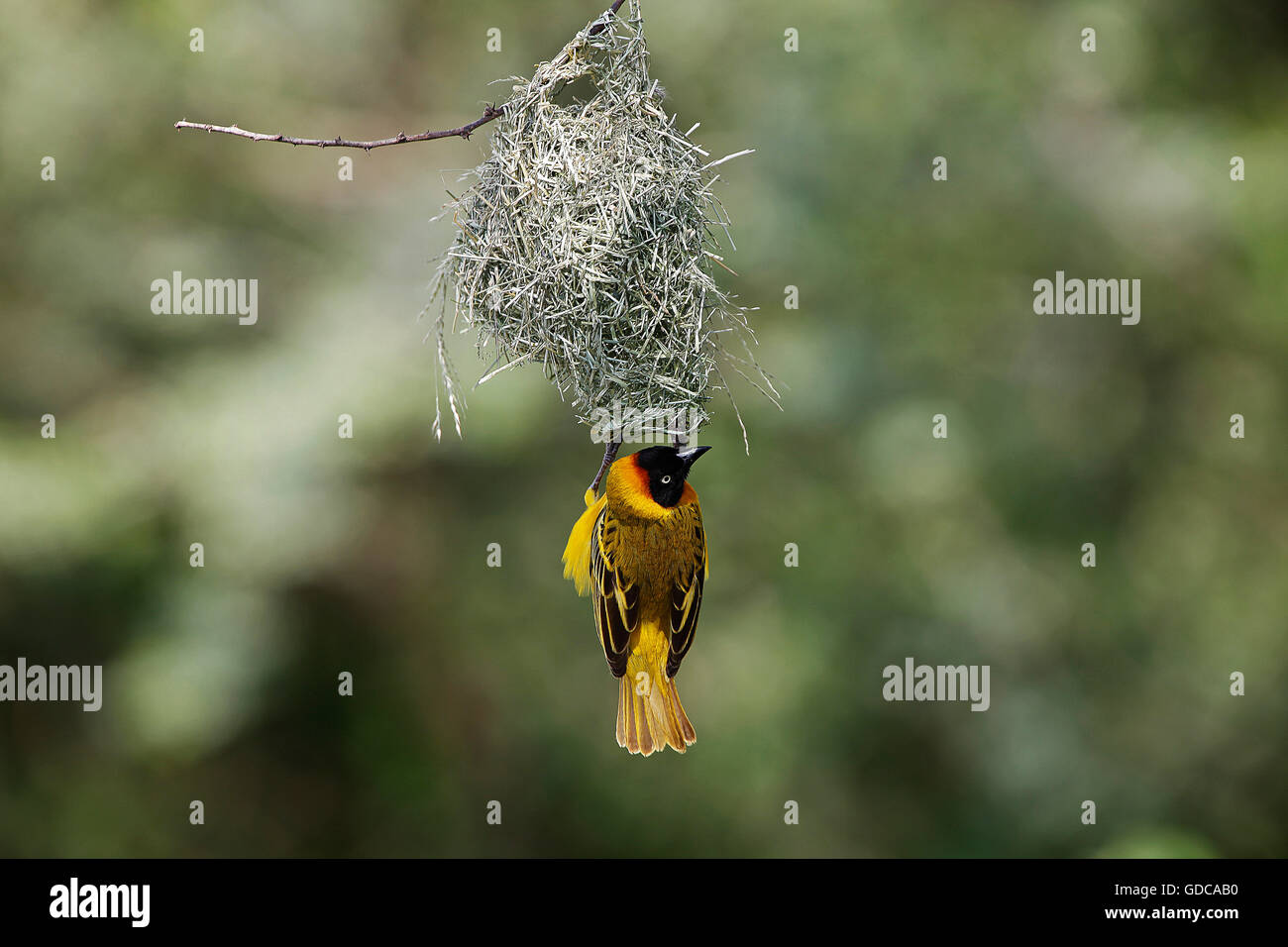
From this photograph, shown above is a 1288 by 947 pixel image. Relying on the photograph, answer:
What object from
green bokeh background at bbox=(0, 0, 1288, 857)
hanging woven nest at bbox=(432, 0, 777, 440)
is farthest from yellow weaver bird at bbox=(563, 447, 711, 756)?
green bokeh background at bbox=(0, 0, 1288, 857)

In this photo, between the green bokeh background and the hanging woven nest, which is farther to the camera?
the green bokeh background

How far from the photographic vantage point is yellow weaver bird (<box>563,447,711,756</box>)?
10.7 feet

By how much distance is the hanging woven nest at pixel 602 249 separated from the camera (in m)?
3.03

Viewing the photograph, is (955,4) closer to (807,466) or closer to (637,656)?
(807,466)

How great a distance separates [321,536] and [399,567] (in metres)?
1.21

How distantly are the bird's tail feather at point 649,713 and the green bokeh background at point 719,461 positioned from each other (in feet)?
6.01

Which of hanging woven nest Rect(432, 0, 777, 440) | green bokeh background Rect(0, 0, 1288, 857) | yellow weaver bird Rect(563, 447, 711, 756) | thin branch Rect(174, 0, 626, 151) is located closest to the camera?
thin branch Rect(174, 0, 626, 151)

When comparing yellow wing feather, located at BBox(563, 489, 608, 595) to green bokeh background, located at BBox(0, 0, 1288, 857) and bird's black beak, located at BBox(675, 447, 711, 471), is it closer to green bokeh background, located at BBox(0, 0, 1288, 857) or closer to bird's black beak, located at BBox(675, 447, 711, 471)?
bird's black beak, located at BBox(675, 447, 711, 471)

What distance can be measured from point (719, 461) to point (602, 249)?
2.90 meters

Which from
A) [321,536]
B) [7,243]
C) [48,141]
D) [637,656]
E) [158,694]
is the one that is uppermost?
[48,141]

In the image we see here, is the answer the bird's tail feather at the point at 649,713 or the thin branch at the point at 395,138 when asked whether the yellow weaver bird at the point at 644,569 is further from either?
the thin branch at the point at 395,138

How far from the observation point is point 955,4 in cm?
566

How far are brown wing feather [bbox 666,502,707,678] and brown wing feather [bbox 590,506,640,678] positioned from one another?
4.6 inches
